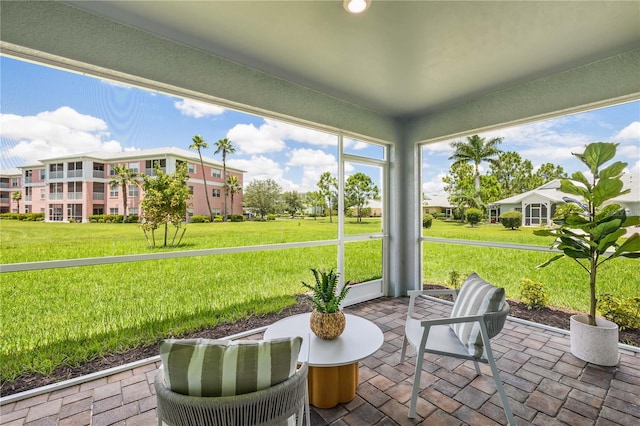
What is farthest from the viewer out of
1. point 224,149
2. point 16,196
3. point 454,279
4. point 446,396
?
point 454,279

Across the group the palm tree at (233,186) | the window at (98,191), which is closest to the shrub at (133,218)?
the window at (98,191)

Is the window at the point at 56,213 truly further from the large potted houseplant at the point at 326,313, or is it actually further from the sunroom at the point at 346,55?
the large potted houseplant at the point at 326,313

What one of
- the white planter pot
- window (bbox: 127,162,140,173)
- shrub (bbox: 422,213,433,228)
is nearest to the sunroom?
window (bbox: 127,162,140,173)

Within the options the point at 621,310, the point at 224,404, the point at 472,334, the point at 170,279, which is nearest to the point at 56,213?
the point at 170,279

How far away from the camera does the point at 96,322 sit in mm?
2559

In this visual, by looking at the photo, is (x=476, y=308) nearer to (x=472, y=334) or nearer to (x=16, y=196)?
(x=472, y=334)

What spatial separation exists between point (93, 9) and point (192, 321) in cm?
290

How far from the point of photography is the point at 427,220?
4625 mm

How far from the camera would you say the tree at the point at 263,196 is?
3.51 meters

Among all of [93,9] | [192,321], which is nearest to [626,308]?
[192,321]

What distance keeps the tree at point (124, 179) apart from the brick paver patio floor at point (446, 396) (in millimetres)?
1465

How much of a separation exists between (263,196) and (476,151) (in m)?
3.11

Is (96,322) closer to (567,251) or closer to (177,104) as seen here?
(177,104)

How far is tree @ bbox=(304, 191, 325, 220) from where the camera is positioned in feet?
13.2
